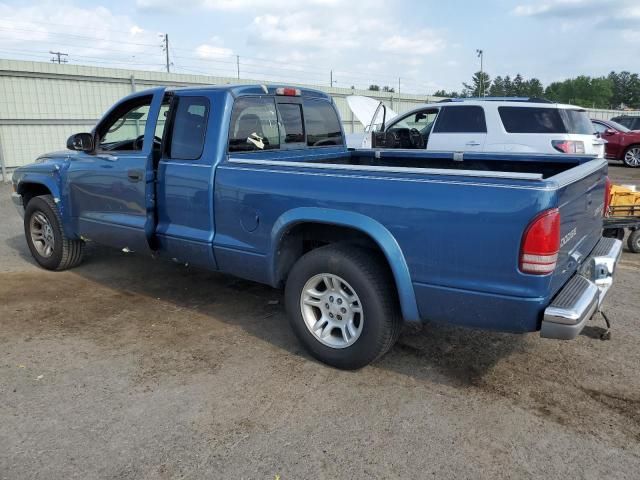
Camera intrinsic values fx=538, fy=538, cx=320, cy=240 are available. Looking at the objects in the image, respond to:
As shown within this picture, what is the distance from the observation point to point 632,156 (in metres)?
17.7

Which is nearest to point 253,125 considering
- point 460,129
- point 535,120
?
point 460,129

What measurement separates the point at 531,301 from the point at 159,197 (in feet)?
10.3

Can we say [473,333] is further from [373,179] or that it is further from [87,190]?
[87,190]

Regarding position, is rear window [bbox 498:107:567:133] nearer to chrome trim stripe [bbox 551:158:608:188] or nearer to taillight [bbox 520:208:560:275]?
chrome trim stripe [bbox 551:158:608:188]

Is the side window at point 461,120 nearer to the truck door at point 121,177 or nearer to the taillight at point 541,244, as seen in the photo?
the truck door at point 121,177

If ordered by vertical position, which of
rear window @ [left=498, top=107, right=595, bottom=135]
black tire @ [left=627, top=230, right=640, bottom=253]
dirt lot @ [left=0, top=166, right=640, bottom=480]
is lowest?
dirt lot @ [left=0, top=166, right=640, bottom=480]

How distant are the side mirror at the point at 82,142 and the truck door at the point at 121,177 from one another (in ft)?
0.26

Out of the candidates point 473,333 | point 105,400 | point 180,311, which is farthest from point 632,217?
point 105,400

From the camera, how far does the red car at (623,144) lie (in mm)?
17562

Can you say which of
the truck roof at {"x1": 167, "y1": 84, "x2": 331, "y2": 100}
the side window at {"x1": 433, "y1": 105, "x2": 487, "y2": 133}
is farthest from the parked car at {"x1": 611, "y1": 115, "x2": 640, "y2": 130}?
the truck roof at {"x1": 167, "y1": 84, "x2": 331, "y2": 100}

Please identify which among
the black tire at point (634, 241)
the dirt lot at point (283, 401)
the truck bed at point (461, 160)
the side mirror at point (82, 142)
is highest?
the side mirror at point (82, 142)

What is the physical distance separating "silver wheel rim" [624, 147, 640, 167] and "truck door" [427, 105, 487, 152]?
11.9m

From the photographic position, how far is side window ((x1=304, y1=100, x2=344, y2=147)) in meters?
5.15

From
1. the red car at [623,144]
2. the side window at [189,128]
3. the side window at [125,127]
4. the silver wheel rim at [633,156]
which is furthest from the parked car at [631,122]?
the side window at [189,128]
